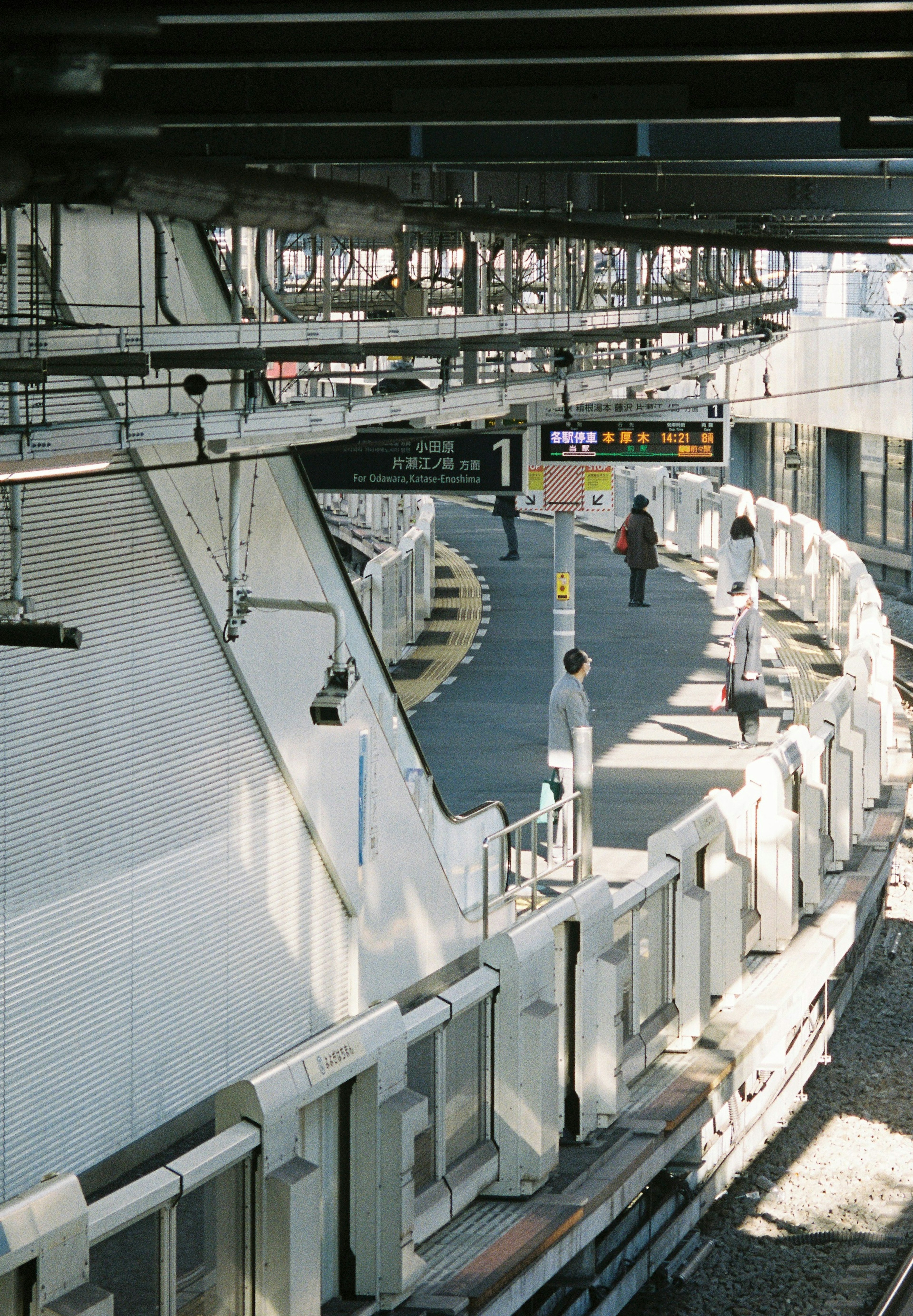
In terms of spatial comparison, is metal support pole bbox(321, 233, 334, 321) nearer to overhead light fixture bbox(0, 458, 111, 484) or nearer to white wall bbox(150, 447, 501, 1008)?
white wall bbox(150, 447, 501, 1008)

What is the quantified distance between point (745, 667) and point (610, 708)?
3.22m

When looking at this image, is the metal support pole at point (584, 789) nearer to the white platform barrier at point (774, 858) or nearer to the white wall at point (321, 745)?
the white wall at point (321, 745)

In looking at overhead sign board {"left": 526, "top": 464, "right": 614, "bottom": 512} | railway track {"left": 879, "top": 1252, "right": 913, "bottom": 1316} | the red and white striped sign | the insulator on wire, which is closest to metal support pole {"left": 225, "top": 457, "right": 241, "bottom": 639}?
the insulator on wire

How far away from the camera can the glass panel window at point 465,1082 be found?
6.69m

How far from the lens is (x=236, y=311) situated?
8016 millimetres

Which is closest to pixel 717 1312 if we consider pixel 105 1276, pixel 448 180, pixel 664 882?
pixel 664 882

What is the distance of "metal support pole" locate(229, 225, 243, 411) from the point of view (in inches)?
303

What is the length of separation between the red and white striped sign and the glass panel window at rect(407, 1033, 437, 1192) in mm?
7231

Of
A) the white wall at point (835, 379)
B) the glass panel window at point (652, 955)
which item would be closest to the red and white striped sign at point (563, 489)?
the glass panel window at point (652, 955)

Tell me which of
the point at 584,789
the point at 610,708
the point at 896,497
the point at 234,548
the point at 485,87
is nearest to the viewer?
the point at 485,87

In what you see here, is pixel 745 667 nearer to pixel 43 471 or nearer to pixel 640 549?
pixel 640 549

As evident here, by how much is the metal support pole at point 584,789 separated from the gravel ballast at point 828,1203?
1.81 metres

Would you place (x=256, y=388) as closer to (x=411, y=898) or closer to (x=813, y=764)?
(x=411, y=898)

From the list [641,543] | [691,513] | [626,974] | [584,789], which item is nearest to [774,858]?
[584,789]
